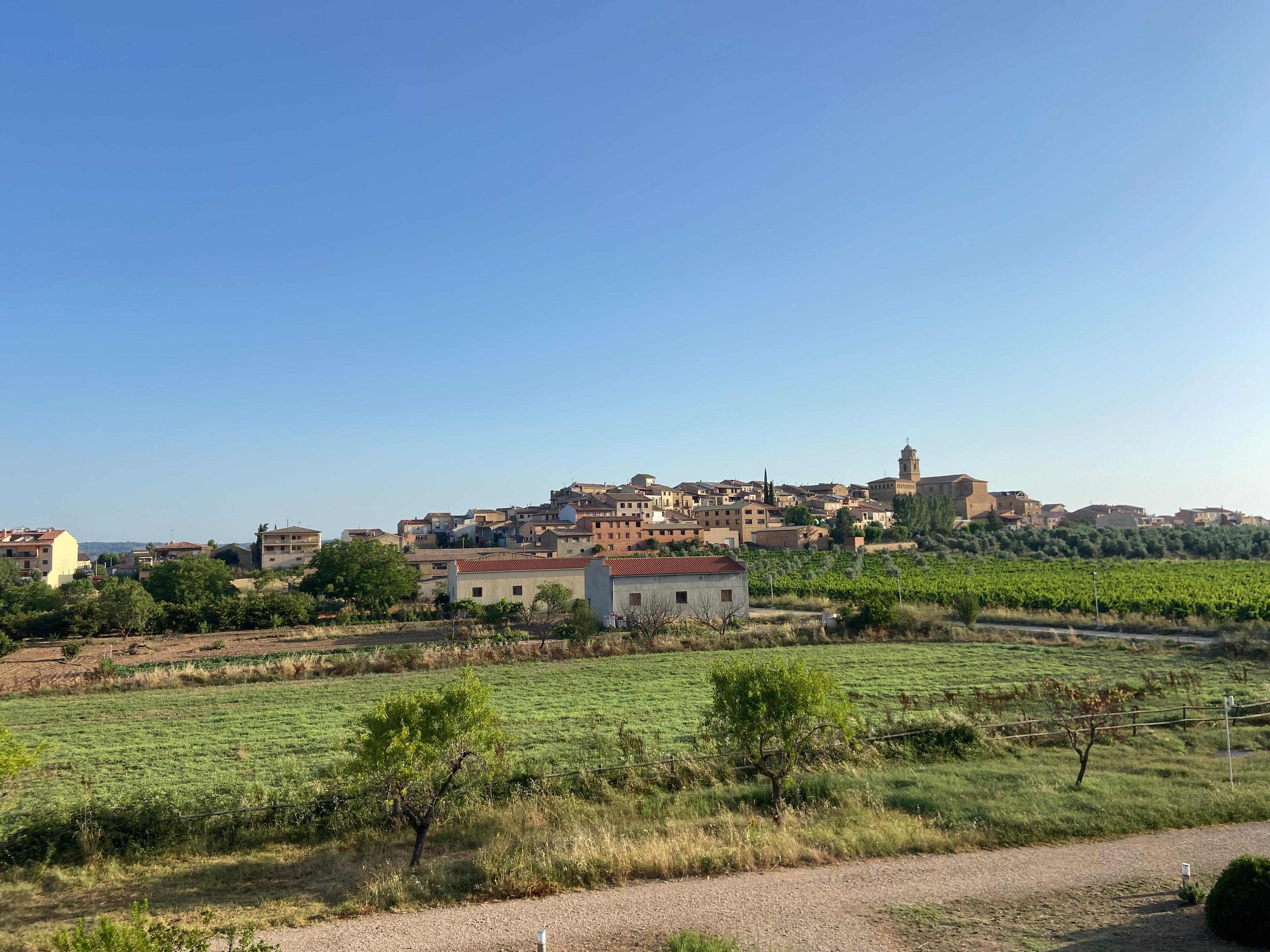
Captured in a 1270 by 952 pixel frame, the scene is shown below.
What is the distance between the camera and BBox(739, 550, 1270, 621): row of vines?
4328 cm

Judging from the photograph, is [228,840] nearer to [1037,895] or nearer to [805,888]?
[805,888]

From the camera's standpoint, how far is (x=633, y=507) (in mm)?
113125

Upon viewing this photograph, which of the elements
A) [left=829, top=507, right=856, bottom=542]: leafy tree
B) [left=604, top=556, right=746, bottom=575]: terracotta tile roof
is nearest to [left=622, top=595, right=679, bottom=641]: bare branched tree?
[left=604, top=556, right=746, bottom=575]: terracotta tile roof

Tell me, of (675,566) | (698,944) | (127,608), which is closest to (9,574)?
(127,608)

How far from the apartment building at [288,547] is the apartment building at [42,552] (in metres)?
23.3

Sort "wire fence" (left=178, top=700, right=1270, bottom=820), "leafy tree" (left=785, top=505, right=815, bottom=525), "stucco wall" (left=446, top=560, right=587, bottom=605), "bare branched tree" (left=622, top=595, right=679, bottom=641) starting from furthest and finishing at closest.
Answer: "leafy tree" (left=785, top=505, right=815, bottom=525) < "stucco wall" (left=446, top=560, right=587, bottom=605) < "bare branched tree" (left=622, top=595, right=679, bottom=641) < "wire fence" (left=178, top=700, right=1270, bottom=820)

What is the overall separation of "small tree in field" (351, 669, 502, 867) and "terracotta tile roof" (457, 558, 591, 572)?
3598 cm

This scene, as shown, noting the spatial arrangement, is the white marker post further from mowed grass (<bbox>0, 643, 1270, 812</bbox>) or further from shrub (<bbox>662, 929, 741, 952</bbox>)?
shrub (<bbox>662, 929, 741, 952</bbox>)

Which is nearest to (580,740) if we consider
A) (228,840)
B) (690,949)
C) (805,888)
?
(228,840)

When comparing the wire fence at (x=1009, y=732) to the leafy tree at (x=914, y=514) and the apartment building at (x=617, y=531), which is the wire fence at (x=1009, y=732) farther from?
the leafy tree at (x=914, y=514)

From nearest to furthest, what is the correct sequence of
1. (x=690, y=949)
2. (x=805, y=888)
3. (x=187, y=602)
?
1. (x=690, y=949)
2. (x=805, y=888)
3. (x=187, y=602)

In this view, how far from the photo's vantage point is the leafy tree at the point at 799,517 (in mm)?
120250

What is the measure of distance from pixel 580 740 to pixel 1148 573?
68.1 meters

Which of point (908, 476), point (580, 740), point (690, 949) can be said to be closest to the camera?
point (690, 949)
